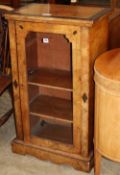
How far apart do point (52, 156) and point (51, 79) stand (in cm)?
49

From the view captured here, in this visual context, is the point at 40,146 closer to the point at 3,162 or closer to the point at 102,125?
the point at 3,162

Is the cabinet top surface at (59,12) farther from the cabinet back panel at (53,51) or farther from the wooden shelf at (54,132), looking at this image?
the wooden shelf at (54,132)

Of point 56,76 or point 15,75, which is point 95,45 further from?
point 15,75

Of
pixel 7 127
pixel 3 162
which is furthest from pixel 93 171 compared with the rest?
pixel 7 127

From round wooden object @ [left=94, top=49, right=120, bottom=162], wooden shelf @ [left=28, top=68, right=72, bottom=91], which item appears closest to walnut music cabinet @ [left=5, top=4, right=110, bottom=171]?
wooden shelf @ [left=28, top=68, right=72, bottom=91]

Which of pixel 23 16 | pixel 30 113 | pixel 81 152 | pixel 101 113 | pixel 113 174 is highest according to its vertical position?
pixel 23 16

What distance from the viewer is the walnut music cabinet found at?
74.9 inches

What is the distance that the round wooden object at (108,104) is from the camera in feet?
5.74

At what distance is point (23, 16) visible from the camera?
193cm

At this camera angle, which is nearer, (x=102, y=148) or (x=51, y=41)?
(x=102, y=148)

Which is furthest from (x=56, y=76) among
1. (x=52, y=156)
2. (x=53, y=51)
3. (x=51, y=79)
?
(x=52, y=156)

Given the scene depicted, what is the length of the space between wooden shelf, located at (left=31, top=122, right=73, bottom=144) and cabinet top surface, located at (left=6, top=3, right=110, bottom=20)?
2.58 ft

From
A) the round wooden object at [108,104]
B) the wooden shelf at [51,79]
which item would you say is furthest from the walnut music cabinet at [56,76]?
the round wooden object at [108,104]

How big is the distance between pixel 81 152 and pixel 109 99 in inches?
20.6
